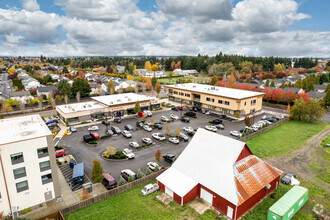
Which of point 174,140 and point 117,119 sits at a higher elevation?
point 117,119

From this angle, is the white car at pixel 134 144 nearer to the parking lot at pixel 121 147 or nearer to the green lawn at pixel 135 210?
the parking lot at pixel 121 147

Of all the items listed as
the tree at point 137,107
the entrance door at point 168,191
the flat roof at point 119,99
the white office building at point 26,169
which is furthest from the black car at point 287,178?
the flat roof at point 119,99

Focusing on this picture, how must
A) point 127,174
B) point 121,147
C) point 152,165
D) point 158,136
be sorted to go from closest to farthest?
point 127,174 < point 152,165 < point 121,147 < point 158,136

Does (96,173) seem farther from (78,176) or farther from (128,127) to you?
(128,127)

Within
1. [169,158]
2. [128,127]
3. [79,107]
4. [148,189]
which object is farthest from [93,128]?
[148,189]

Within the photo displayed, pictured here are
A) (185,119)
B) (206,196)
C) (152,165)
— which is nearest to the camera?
(206,196)

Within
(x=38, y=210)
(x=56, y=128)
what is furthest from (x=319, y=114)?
(x=56, y=128)

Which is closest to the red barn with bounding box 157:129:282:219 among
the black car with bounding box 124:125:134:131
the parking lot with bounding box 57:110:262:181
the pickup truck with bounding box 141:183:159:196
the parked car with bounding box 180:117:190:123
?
the pickup truck with bounding box 141:183:159:196

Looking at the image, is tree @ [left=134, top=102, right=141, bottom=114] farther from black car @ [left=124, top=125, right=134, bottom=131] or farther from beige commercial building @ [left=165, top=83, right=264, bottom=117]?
beige commercial building @ [left=165, top=83, right=264, bottom=117]

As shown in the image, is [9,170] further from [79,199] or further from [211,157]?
[211,157]
